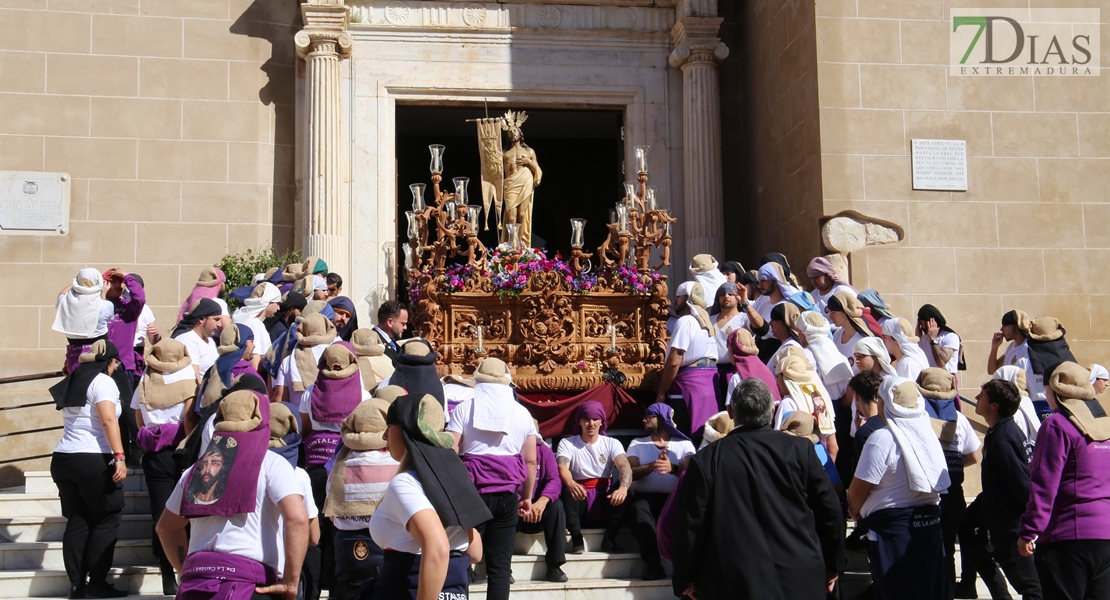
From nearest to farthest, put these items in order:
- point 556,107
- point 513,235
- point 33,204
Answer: point 513,235, point 33,204, point 556,107

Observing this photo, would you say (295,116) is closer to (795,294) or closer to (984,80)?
(795,294)

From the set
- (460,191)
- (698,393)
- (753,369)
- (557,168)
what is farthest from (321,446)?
(557,168)

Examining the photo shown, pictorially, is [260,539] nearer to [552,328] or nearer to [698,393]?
[698,393]

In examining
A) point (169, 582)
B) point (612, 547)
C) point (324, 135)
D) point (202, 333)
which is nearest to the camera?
point (169, 582)

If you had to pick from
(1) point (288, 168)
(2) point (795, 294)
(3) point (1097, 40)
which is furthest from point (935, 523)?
(1) point (288, 168)

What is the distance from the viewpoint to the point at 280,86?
519 inches

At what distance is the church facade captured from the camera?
12.0 meters

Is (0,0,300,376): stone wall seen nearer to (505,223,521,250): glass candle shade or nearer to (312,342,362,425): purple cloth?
(505,223,521,250): glass candle shade

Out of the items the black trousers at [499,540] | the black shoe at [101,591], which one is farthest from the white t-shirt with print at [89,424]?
the black trousers at [499,540]

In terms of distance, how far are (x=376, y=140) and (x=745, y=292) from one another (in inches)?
202

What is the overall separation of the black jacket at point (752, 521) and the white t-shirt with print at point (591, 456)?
3309 mm

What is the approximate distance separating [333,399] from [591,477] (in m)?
2.27

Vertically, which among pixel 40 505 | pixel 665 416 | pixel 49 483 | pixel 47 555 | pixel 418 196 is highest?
pixel 418 196

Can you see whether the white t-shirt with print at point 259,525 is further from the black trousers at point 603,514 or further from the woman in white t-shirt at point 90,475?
the black trousers at point 603,514
